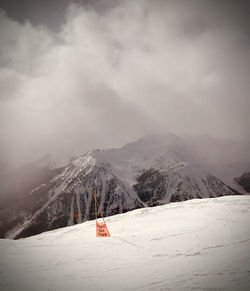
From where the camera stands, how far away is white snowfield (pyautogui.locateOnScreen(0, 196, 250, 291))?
8.74m

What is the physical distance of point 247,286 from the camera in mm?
6992

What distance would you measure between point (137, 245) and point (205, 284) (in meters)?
8.40

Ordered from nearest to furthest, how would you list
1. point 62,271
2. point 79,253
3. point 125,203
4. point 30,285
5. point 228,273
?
point 228,273, point 30,285, point 62,271, point 79,253, point 125,203


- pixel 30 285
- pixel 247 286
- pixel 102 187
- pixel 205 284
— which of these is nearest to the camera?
pixel 247 286

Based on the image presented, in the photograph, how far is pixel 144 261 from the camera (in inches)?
471

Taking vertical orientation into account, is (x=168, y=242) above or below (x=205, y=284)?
above

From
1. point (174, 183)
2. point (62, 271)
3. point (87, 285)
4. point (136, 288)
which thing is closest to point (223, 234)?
point (136, 288)

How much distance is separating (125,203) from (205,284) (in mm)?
175749

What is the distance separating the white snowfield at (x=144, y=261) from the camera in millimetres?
8742

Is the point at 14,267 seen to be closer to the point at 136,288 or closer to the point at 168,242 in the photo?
the point at 136,288

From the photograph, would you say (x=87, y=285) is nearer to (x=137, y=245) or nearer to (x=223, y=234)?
(x=137, y=245)

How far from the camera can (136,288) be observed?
8562 millimetres

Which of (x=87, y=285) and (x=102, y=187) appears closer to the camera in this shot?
(x=87, y=285)

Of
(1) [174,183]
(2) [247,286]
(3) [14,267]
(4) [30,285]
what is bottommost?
(2) [247,286]
